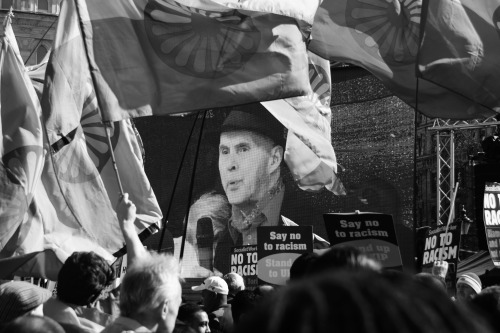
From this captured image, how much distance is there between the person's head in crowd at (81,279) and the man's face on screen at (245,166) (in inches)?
652

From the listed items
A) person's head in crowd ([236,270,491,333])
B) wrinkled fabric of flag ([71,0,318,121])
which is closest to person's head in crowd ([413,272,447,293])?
person's head in crowd ([236,270,491,333])

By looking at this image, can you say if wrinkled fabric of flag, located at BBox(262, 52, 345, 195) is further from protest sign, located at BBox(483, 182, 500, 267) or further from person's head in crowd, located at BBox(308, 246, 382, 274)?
person's head in crowd, located at BBox(308, 246, 382, 274)

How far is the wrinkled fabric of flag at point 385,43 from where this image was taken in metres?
9.35

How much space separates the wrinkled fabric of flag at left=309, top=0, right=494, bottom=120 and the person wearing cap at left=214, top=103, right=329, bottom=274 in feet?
34.1

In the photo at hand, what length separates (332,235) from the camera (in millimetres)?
8133

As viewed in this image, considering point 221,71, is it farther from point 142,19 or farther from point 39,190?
point 39,190

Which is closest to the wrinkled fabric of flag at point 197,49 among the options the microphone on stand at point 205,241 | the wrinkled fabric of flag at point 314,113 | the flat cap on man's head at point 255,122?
the wrinkled fabric of flag at point 314,113

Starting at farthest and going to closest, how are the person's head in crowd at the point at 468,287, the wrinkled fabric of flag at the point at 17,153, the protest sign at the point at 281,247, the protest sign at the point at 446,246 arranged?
1. the protest sign at the point at 281,247
2. the wrinkled fabric of flag at the point at 17,153
3. the protest sign at the point at 446,246
4. the person's head in crowd at the point at 468,287

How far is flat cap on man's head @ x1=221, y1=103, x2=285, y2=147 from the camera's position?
20.5 m

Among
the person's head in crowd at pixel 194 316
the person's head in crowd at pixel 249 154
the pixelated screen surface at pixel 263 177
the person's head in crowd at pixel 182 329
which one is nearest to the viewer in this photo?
the person's head in crowd at pixel 182 329

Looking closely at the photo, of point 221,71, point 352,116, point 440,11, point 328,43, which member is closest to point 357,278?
point 221,71

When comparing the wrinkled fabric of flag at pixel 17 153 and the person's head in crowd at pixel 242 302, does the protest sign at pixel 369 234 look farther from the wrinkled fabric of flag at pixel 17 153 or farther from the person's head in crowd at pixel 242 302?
the wrinkled fabric of flag at pixel 17 153

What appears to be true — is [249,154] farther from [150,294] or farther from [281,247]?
[150,294]

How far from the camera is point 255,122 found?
21188 millimetres
